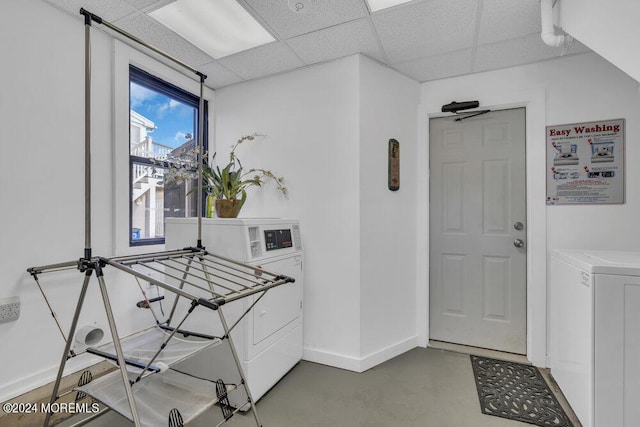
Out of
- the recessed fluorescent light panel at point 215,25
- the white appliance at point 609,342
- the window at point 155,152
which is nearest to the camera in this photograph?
the white appliance at point 609,342

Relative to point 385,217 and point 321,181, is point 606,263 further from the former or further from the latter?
point 321,181

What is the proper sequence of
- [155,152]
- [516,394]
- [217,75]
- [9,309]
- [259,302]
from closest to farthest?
[9,309]
[259,302]
[516,394]
[155,152]
[217,75]

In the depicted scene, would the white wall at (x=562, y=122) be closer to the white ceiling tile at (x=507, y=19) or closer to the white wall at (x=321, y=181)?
the white ceiling tile at (x=507, y=19)

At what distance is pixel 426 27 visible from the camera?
2139 millimetres

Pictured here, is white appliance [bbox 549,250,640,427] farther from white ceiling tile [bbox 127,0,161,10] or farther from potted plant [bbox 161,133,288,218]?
white ceiling tile [bbox 127,0,161,10]

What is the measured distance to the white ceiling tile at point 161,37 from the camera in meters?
2.11

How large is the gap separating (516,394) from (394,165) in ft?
6.14

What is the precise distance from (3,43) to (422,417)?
3.25m

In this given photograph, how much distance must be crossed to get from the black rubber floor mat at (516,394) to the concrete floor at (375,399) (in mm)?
61

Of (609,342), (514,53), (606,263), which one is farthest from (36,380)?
(514,53)

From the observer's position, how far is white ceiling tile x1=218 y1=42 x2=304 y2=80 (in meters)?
2.44

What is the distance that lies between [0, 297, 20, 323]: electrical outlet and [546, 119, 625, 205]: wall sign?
366 cm

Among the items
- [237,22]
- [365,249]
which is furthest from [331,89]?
[365,249]

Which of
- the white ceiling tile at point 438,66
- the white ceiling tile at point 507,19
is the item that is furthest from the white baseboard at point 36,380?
the white ceiling tile at point 507,19
